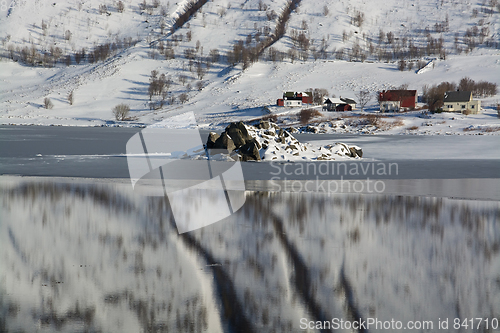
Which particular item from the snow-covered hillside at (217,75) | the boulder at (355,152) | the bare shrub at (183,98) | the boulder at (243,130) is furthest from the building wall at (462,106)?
the bare shrub at (183,98)

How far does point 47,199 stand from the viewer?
1328 centimetres

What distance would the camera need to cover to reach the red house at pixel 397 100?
3954 inches

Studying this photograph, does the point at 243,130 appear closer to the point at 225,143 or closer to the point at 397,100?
the point at 225,143

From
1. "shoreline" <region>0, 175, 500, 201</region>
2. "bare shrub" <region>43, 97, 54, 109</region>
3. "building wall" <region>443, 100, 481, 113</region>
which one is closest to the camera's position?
"shoreline" <region>0, 175, 500, 201</region>

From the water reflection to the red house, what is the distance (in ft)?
303

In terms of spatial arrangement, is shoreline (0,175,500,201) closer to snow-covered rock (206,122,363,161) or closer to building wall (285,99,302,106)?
snow-covered rock (206,122,363,161)

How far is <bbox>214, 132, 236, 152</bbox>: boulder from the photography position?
3011 centimetres

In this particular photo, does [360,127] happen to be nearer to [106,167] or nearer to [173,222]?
[106,167]

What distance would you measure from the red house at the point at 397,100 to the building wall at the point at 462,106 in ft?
33.3

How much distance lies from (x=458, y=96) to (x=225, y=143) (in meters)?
73.1

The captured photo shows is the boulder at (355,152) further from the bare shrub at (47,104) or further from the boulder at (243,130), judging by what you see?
the bare shrub at (47,104)

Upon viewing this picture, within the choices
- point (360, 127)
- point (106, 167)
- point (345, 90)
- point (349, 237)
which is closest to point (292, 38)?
point (345, 90)

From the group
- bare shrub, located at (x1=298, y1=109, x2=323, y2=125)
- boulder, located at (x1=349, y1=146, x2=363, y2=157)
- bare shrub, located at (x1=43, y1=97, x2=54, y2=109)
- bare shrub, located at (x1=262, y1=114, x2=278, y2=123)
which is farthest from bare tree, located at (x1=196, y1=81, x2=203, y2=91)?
boulder, located at (x1=349, y1=146, x2=363, y2=157)

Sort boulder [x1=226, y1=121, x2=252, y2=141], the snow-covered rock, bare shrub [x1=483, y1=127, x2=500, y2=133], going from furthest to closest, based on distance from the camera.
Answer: bare shrub [x1=483, y1=127, x2=500, y2=133] < boulder [x1=226, y1=121, x2=252, y2=141] < the snow-covered rock
